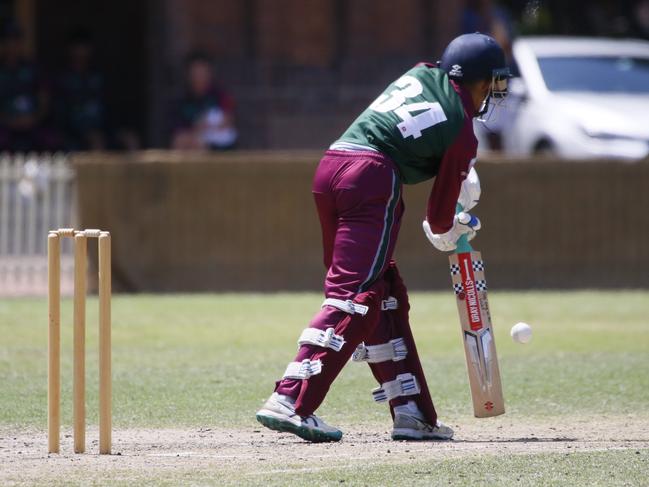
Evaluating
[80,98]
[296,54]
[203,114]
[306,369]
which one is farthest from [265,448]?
[296,54]

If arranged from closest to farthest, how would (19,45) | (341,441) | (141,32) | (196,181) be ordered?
(341,441), (196,181), (19,45), (141,32)

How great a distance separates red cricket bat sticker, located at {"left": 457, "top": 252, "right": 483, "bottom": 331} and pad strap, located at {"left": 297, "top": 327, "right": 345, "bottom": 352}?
33.4 inches

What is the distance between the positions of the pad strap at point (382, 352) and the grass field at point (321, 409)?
392 mm

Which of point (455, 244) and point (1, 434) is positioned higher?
point (455, 244)

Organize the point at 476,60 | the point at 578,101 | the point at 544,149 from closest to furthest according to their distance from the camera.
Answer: the point at 476,60
the point at 578,101
the point at 544,149

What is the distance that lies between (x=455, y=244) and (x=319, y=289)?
6.89 meters

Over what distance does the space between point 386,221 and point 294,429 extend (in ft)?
3.42

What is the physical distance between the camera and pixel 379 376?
6.79 m

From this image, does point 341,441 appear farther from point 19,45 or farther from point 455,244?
point 19,45

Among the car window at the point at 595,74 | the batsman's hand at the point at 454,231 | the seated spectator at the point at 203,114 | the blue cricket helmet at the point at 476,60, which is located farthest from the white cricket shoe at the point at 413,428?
the seated spectator at the point at 203,114

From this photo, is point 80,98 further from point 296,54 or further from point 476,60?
point 476,60

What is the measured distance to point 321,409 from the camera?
302 inches

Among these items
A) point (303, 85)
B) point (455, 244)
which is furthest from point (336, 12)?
point (455, 244)

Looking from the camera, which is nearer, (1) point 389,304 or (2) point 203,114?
(1) point 389,304
